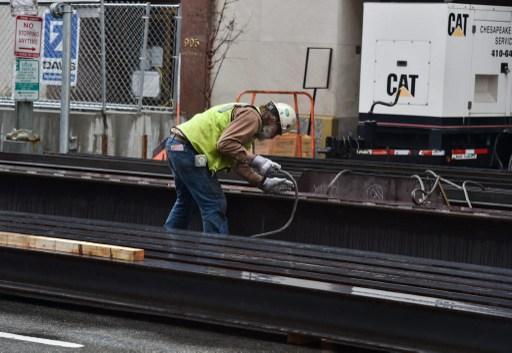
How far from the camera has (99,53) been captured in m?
24.5

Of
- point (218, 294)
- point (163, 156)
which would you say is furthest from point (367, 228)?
point (163, 156)

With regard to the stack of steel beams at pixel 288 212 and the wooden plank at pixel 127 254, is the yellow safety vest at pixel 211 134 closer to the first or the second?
the stack of steel beams at pixel 288 212

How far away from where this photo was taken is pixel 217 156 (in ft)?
37.0

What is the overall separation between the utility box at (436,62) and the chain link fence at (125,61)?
5.02 metres

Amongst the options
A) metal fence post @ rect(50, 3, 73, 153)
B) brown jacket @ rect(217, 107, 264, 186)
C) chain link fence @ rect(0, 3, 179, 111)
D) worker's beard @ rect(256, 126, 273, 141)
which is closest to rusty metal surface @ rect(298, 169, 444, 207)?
worker's beard @ rect(256, 126, 273, 141)

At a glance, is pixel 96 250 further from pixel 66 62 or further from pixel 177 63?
pixel 177 63

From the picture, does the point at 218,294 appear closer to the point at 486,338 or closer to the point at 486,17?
the point at 486,338

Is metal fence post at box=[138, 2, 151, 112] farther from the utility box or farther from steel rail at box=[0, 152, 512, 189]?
steel rail at box=[0, 152, 512, 189]

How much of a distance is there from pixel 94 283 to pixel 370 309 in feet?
7.58

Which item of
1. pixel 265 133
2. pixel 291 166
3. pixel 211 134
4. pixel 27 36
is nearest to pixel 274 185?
pixel 265 133

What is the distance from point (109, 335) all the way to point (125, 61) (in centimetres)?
1584

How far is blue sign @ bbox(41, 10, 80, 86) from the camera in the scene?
22.3 m

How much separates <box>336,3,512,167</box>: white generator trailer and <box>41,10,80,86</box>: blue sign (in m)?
5.16

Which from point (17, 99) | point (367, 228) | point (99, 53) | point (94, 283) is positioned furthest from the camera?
point (99, 53)
